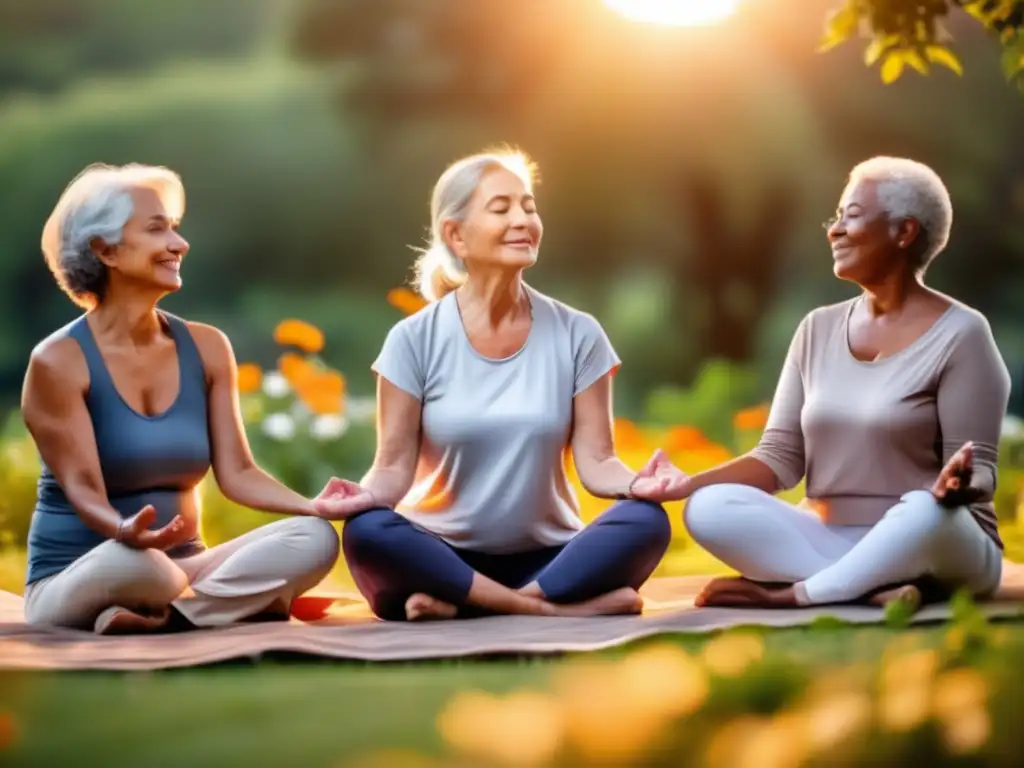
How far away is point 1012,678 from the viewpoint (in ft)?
10.6

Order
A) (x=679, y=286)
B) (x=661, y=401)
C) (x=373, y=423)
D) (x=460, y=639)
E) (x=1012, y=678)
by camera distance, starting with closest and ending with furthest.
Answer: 1. (x=1012, y=678)
2. (x=460, y=639)
3. (x=373, y=423)
4. (x=661, y=401)
5. (x=679, y=286)

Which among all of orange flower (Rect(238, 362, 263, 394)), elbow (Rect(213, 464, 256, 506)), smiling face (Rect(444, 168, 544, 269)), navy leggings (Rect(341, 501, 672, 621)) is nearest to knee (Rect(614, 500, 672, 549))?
navy leggings (Rect(341, 501, 672, 621))

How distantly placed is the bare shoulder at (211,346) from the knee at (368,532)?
0.67 metres

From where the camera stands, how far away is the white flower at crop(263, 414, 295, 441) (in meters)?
6.69

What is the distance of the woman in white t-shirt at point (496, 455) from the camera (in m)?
4.42

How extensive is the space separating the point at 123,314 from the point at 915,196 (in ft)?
7.65

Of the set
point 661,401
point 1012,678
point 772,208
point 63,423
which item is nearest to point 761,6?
point 772,208

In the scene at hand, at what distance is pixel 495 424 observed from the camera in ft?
15.0

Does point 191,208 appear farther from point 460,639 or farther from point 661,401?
point 460,639

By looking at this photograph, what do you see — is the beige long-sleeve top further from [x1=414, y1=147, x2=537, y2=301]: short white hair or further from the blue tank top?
the blue tank top

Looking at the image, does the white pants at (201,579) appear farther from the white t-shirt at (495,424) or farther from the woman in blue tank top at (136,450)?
the white t-shirt at (495,424)

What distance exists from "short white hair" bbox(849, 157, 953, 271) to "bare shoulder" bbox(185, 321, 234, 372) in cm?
195

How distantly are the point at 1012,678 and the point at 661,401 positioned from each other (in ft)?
15.2

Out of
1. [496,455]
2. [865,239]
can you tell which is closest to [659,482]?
[496,455]
